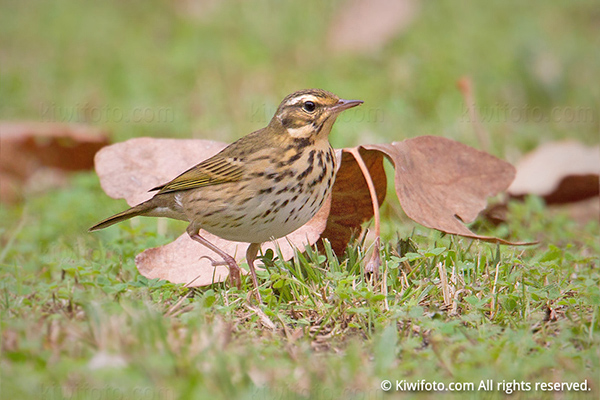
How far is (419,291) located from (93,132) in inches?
156

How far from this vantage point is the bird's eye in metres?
4.88

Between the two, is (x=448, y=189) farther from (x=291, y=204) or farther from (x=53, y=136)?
(x=53, y=136)

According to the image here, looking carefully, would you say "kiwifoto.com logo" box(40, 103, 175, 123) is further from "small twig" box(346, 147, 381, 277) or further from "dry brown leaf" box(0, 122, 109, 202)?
"small twig" box(346, 147, 381, 277)

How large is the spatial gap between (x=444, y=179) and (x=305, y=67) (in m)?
5.04

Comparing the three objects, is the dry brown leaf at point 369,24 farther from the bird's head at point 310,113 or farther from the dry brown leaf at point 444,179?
the bird's head at point 310,113

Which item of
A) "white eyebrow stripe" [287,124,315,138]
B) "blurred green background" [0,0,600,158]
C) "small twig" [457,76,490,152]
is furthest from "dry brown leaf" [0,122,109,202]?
"small twig" [457,76,490,152]

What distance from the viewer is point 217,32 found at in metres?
11.3

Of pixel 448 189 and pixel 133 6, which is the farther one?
pixel 133 6

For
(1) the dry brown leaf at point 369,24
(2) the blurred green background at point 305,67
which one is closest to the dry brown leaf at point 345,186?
(2) the blurred green background at point 305,67

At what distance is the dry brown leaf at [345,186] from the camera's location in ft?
15.7

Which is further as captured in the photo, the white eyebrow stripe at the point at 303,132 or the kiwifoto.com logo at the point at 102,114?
the kiwifoto.com logo at the point at 102,114

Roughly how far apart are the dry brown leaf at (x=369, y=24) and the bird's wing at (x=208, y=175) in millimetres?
5499

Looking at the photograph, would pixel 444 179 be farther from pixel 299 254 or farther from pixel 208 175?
pixel 208 175

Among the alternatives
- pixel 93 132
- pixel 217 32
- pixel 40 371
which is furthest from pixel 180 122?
pixel 40 371
